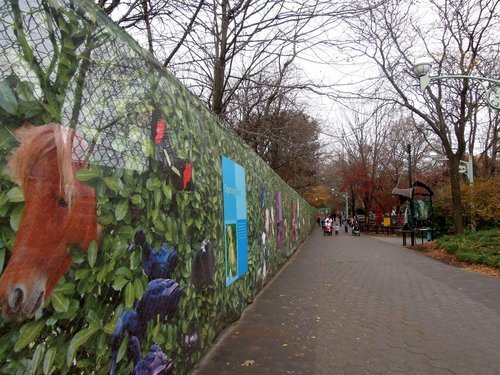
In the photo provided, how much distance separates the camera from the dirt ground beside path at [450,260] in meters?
10.3

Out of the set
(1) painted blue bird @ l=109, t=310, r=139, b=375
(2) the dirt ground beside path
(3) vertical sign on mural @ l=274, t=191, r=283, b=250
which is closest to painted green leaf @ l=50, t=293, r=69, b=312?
(1) painted blue bird @ l=109, t=310, r=139, b=375

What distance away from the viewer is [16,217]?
160cm

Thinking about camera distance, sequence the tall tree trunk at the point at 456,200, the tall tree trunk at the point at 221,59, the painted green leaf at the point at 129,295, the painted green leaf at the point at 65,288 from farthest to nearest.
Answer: the tall tree trunk at the point at 456,200
the tall tree trunk at the point at 221,59
the painted green leaf at the point at 129,295
the painted green leaf at the point at 65,288

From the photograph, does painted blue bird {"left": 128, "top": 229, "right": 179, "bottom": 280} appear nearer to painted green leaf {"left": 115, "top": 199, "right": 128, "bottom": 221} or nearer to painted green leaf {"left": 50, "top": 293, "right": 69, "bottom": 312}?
painted green leaf {"left": 115, "top": 199, "right": 128, "bottom": 221}

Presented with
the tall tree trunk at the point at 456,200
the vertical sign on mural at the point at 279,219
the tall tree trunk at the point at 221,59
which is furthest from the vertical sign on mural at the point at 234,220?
the tall tree trunk at the point at 456,200

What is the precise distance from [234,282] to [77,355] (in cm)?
351

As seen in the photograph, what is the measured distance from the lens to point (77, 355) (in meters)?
1.99

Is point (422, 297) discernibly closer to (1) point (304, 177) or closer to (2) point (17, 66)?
(2) point (17, 66)

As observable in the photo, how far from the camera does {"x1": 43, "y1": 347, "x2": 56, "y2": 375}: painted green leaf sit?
177cm

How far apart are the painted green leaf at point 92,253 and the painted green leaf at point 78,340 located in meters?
0.32

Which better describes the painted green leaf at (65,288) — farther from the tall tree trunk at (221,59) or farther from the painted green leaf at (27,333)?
the tall tree trunk at (221,59)

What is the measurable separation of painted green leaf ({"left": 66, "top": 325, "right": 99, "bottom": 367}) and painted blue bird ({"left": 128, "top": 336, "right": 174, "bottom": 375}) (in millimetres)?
487

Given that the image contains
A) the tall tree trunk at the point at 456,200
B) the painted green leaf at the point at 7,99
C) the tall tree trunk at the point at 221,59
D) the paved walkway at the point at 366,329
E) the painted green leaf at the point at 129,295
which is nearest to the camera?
the painted green leaf at the point at 7,99

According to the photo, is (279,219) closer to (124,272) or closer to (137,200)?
(137,200)
